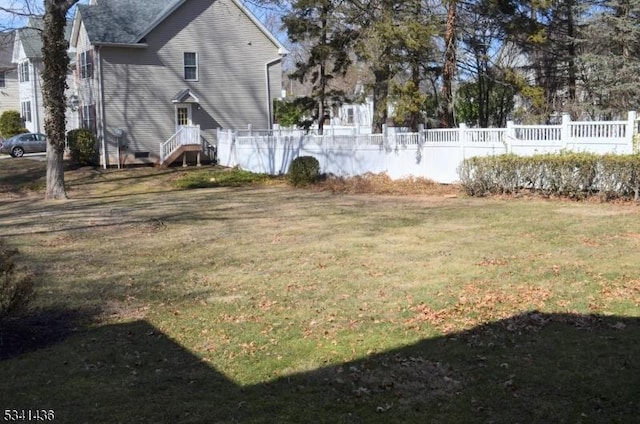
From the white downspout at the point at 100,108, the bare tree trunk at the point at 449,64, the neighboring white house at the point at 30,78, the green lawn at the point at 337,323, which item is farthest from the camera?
the neighboring white house at the point at 30,78

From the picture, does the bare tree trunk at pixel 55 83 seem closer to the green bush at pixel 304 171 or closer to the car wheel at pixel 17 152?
the green bush at pixel 304 171

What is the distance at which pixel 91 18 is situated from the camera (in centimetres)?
2838

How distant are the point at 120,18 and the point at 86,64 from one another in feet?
9.07

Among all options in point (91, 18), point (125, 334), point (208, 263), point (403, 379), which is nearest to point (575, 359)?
point (403, 379)

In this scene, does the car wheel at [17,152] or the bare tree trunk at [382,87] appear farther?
the car wheel at [17,152]

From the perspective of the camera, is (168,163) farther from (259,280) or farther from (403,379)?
(403,379)

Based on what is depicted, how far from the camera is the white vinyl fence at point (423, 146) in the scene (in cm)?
1419

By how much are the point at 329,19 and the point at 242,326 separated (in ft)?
66.4

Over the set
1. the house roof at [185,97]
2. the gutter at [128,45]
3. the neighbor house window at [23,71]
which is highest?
the neighbor house window at [23,71]

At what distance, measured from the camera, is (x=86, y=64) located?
95.3 ft

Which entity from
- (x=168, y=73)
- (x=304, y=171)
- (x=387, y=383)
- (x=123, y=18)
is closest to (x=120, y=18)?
(x=123, y=18)

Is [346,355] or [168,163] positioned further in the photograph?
[168,163]

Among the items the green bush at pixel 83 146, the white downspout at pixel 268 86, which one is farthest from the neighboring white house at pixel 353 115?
the green bush at pixel 83 146

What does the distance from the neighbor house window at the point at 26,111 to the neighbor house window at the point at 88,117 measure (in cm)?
1590
